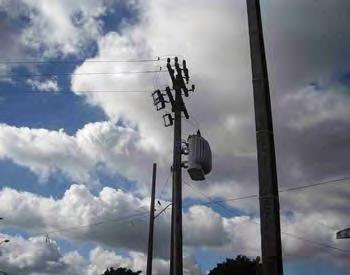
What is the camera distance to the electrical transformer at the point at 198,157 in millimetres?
18016

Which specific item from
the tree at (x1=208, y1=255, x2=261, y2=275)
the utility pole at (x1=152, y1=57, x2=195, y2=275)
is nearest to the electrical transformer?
the utility pole at (x1=152, y1=57, x2=195, y2=275)

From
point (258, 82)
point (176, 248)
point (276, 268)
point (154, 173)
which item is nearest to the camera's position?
point (276, 268)

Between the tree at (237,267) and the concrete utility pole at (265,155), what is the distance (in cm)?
4624

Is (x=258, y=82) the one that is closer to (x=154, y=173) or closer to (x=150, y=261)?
(x=150, y=261)

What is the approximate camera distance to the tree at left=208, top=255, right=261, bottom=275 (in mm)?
50312

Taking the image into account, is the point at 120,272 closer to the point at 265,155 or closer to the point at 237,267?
the point at 237,267

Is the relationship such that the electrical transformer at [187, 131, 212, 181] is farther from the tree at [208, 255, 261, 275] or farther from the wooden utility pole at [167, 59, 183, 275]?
the tree at [208, 255, 261, 275]

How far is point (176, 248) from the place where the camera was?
16.2 meters

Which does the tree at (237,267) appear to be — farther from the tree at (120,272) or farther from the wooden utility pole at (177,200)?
the wooden utility pole at (177,200)

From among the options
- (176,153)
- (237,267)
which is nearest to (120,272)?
(237,267)

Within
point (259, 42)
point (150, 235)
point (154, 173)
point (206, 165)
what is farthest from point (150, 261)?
point (259, 42)

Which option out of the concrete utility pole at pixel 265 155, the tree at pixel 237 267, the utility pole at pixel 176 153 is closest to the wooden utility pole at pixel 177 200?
the utility pole at pixel 176 153

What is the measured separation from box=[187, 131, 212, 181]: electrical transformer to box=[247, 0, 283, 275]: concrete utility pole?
493 inches

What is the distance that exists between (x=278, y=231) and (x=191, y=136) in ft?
46.0
